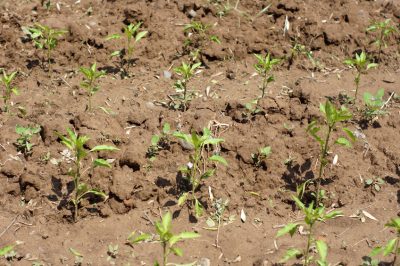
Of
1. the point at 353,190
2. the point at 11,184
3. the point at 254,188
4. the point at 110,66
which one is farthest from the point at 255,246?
the point at 110,66

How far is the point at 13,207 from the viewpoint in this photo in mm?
4566

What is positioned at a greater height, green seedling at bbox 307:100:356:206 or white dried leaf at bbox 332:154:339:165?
green seedling at bbox 307:100:356:206

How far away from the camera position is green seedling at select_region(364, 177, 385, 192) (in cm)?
488

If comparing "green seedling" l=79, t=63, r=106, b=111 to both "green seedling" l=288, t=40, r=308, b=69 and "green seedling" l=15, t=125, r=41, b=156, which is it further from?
"green seedling" l=288, t=40, r=308, b=69

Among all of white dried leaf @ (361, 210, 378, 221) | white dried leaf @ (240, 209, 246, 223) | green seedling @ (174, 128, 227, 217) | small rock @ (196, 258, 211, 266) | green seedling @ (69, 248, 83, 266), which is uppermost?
green seedling @ (174, 128, 227, 217)

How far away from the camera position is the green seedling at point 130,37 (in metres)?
5.79

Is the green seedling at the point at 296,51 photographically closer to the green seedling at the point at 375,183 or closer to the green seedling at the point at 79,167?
the green seedling at the point at 375,183

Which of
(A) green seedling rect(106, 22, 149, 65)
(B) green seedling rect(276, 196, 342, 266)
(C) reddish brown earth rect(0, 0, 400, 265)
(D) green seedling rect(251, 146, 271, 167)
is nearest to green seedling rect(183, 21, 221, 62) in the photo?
(C) reddish brown earth rect(0, 0, 400, 265)

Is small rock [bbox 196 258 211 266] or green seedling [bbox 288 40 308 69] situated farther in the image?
green seedling [bbox 288 40 308 69]

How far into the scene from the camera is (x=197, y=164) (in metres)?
4.91

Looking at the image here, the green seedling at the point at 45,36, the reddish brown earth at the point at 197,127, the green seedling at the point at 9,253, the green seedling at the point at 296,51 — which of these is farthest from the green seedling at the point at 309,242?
the green seedling at the point at 45,36

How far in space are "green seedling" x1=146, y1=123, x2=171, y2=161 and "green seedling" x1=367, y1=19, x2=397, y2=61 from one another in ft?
8.53

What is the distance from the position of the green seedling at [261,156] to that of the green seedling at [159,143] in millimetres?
740

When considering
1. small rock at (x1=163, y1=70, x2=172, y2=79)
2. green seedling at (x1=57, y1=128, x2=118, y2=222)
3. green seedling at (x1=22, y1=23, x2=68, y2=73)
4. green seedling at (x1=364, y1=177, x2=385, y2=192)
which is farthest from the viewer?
small rock at (x1=163, y1=70, x2=172, y2=79)
